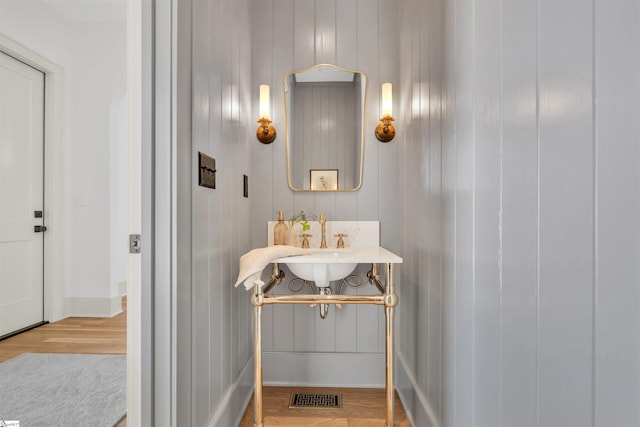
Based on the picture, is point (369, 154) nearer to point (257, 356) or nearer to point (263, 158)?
point (263, 158)

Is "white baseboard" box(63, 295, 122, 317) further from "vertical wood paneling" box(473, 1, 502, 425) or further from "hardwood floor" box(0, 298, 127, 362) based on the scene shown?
"vertical wood paneling" box(473, 1, 502, 425)

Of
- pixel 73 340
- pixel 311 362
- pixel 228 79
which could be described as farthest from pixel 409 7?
pixel 73 340

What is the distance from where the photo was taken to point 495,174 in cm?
94

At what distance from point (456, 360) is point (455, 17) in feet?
3.75

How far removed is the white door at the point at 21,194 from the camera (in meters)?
2.86

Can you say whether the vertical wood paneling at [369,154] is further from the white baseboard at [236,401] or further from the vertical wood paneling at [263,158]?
the white baseboard at [236,401]

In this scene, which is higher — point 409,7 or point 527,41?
point 409,7

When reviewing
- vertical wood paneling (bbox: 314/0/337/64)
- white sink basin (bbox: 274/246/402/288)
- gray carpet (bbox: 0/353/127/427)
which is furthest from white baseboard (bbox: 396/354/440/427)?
vertical wood paneling (bbox: 314/0/337/64)

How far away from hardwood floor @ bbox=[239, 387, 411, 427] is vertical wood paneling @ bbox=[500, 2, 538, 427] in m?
1.06

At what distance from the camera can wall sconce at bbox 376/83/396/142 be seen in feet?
6.87

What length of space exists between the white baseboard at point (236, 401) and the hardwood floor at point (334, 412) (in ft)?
0.21

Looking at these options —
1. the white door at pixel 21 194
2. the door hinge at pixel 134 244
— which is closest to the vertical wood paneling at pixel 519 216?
the door hinge at pixel 134 244

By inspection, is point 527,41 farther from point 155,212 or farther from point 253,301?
point 253,301

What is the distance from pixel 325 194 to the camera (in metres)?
2.20
